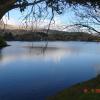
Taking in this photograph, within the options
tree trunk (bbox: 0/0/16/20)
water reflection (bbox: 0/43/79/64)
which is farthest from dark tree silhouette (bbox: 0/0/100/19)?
water reflection (bbox: 0/43/79/64)

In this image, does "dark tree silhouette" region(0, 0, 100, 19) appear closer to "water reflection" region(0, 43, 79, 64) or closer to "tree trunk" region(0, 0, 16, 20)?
"tree trunk" region(0, 0, 16, 20)

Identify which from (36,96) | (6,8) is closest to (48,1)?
(6,8)

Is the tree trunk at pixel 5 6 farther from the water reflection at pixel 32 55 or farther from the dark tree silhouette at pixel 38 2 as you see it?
the water reflection at pixel 32 55

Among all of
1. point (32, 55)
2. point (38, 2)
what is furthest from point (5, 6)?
point (32, 55)

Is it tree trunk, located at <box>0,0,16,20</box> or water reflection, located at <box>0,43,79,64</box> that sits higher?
tree trunk, located at <box>0,0,16,20</box>

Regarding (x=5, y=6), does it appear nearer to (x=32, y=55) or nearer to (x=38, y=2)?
(x=38, y=2)

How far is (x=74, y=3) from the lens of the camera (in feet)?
41.4

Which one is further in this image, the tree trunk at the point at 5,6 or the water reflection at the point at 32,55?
the water reflection at the point at 32,55

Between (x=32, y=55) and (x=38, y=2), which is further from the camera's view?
(x=32, y=55)

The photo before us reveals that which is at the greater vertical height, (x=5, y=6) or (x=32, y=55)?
(x=5, y=6)

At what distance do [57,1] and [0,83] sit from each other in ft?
68.6

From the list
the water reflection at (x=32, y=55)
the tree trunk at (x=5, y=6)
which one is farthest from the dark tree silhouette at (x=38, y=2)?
the water reflection at (x=32, y=55)

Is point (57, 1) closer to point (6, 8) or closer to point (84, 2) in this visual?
point (84, 2)

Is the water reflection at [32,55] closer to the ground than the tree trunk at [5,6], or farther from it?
closer to the ground
